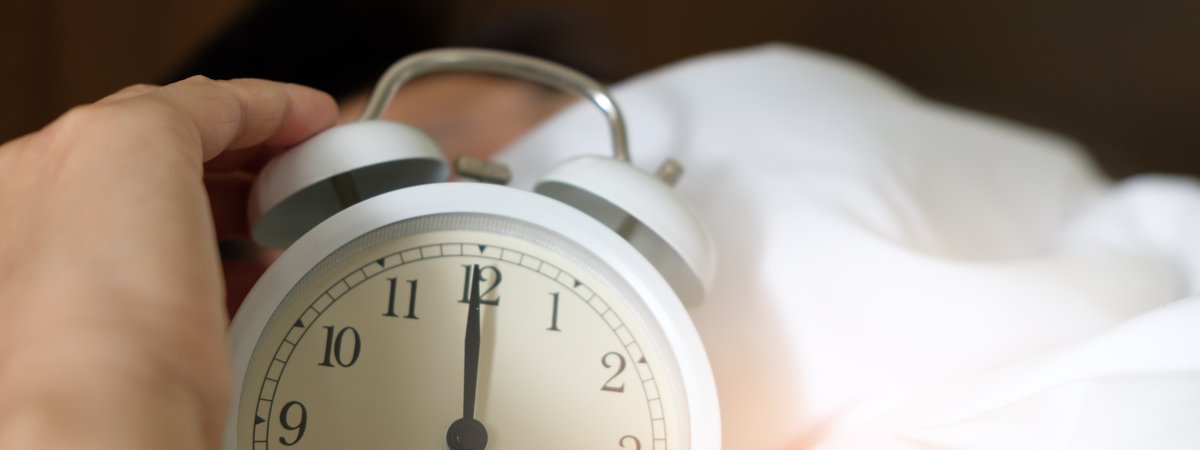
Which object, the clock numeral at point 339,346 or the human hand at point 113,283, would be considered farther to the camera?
the clock numeral at point 339,346

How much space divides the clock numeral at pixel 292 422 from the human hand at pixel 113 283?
10 cm

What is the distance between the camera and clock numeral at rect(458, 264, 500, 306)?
553mm

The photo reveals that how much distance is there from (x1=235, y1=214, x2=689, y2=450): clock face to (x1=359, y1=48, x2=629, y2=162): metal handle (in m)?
0.14

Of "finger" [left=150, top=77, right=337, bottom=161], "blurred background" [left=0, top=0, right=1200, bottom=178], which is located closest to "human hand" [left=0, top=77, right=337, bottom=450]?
"finger" [left=150, top=77, right=337, bottom=161]

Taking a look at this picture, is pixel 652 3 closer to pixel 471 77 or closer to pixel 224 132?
pixel 471 77

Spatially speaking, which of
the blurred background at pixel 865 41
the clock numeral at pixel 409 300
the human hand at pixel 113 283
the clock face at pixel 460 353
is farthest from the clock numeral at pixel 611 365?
the blurred background at pixel 865 41

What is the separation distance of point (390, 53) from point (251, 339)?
1.06 metres

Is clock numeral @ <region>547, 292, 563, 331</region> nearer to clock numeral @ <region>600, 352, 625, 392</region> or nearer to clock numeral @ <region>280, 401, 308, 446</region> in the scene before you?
clock numeral @ <region>600, 352, 625, 392</region>

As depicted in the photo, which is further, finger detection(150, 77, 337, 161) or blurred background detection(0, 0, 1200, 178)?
blurred background detection(0, 0, 1200, 178)

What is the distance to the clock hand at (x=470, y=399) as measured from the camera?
0.52 meters

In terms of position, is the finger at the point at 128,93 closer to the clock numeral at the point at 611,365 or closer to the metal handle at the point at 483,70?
the metal handle at the point at 483,70

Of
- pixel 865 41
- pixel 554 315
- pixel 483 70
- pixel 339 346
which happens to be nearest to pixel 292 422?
pixel 339 346

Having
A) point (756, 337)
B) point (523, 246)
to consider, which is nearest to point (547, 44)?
point (756, 337)

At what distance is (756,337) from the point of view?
2.42ft
